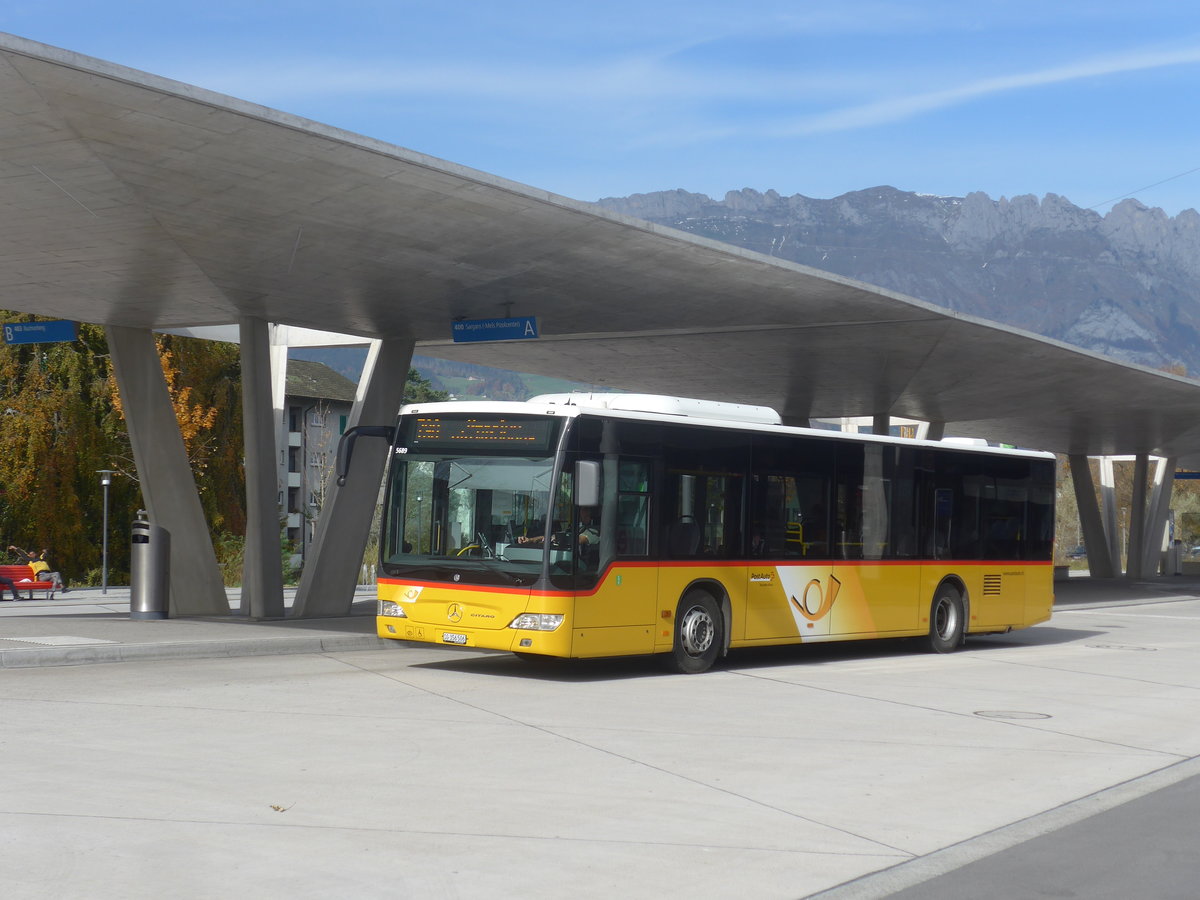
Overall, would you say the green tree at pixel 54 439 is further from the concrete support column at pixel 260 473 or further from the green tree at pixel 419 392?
the green tree at pixel 419 392

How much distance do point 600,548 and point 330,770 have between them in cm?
595

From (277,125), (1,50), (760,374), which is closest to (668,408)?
(277,125)

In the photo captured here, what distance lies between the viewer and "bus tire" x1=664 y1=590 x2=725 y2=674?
→ 599 inches

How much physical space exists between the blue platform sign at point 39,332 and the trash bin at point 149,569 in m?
2.90

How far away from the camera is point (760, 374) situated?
31109 millimetres

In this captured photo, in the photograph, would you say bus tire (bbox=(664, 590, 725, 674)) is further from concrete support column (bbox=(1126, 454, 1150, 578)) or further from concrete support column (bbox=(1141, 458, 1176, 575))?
concrete support column (bbox=(1141, 458, 1176, 575))

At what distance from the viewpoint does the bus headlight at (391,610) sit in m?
14.8

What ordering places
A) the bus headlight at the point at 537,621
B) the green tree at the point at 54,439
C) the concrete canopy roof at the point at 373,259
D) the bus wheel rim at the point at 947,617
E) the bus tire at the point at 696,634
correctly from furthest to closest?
the green tree at the point at 54,439
the bus wheel rim at the point at 947,617
the bus tire at the point at 696,634
the bus headlight at the point at 537,621
the concrete canopy roof at the point at 373,259

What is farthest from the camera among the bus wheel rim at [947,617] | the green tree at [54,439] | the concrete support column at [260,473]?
the green tree at [54,439]

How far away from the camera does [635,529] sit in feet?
47.9

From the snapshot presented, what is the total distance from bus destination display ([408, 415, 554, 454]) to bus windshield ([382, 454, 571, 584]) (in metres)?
0.13

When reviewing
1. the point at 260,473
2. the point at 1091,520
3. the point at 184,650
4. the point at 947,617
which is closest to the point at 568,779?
the point at 184,650

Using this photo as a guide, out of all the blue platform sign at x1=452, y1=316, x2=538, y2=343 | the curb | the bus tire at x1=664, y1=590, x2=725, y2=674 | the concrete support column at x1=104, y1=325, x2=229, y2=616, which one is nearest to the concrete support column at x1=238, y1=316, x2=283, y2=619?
the concrete support column at x1=104, y1=325, x2=229, y2=616

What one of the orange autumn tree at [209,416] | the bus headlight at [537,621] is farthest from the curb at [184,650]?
the orange autumn tree at [209,416]
